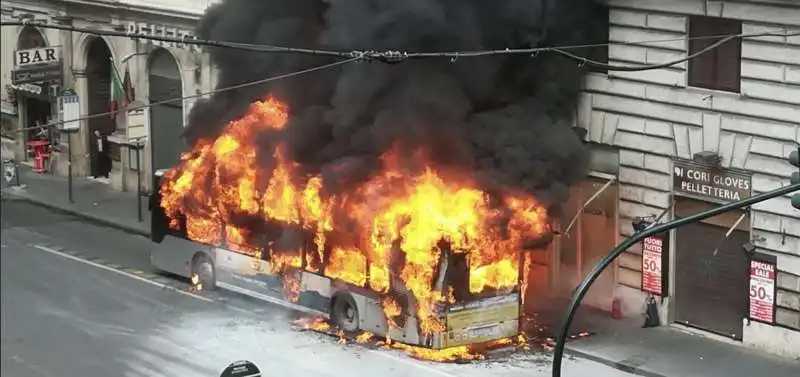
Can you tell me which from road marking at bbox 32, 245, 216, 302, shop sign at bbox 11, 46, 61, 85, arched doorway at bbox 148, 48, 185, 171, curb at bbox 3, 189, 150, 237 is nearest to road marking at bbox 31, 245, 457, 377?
road marking at bbox 32, 245, 216, 302

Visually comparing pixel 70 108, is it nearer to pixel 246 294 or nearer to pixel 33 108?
pixel 33 108

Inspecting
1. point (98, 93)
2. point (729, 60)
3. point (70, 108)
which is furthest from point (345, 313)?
point (70, 108)

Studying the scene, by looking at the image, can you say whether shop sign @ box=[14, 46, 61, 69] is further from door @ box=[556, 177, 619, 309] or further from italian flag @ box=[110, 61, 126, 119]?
door @ box=[556, 177, 619, 309]

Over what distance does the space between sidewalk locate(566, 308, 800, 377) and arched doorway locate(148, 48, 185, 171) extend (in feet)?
42.3

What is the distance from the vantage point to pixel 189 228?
28656mm

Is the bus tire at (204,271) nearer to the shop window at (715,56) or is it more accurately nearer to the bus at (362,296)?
the bus at (362,296)

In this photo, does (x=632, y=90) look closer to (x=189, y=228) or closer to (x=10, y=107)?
(x=189, y=228)

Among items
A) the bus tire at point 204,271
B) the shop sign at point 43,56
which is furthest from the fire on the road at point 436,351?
the shop sign at point 43,56

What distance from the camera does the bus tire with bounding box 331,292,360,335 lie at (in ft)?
82.1

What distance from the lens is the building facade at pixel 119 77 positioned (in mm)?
35250

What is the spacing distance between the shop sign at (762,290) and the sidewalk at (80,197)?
53.9 feet

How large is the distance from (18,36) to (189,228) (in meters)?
16.2

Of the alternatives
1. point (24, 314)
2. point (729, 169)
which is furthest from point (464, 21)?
point (24, 314)

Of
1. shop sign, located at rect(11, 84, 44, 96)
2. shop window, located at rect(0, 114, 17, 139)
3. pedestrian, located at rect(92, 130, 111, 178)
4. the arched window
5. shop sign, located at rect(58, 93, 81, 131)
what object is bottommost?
pedestrian, located at rect(92, 130, 111, 178)
